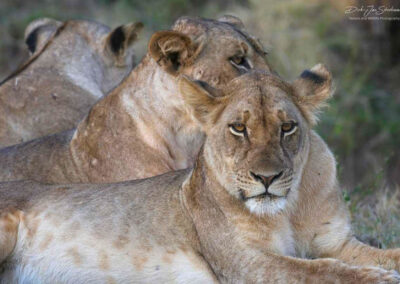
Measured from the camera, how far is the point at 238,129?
4.33 metres

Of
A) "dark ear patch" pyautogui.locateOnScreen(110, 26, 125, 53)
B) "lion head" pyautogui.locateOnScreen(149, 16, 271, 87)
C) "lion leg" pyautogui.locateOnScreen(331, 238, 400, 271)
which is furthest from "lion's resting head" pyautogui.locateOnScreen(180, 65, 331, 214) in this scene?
"dark ear patch" pyautogui.locateOnScreen(110, 26, 125, 53)

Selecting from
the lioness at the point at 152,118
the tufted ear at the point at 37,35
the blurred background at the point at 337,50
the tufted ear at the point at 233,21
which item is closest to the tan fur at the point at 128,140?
the lioness at the point at 152,118

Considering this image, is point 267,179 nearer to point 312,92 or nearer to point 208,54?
point 312,92

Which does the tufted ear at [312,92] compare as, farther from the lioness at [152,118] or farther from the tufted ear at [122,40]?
the tufted ear at [122,40]

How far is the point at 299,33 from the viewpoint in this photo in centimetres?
1364

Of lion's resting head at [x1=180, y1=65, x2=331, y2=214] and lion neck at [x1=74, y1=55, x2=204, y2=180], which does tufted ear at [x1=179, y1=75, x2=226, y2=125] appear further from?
lion neck at [x1=74, y1=55, x2=204, y2=180]

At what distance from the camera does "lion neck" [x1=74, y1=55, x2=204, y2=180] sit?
558cm

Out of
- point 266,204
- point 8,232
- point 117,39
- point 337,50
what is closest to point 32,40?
point 117,39

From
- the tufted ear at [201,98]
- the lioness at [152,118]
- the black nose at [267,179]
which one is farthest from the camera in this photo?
the lioness at [152,118]

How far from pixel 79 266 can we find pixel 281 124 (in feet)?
4.48

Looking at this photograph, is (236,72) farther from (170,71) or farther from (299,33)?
(299,33)

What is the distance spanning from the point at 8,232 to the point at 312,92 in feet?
5.92

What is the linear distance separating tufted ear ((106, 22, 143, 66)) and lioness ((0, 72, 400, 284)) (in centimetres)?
223

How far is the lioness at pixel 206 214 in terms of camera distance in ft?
13.7
